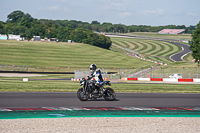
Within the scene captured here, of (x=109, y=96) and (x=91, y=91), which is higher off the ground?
(x=91, y=91)

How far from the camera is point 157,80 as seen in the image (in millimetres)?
50562

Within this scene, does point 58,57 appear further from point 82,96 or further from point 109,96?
point 82,96

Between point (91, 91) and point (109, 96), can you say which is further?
point (109, 96)

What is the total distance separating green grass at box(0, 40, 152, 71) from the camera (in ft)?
330

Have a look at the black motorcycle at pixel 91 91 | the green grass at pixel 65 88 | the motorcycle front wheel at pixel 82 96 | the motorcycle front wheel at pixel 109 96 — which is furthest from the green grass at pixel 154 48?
the motorcycle front wheel at pixel 82 96

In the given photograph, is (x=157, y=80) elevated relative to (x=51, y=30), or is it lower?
lower

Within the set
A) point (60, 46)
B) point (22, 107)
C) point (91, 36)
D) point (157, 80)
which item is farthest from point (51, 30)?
point (22, 107)

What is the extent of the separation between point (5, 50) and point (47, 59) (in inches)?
592

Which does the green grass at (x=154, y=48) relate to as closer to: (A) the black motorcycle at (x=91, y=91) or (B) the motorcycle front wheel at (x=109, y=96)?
(B) the motorcycle front wheel at (x=109, y=96)

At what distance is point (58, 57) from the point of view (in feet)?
385

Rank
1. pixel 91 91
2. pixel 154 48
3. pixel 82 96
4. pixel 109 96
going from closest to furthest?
1. pixel 82 96
2. pixel 91 91
3. pixel 109 96
4. pixel 154 48

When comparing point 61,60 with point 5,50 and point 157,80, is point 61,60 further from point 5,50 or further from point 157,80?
point 157,80

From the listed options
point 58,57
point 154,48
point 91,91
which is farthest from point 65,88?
point 154,48

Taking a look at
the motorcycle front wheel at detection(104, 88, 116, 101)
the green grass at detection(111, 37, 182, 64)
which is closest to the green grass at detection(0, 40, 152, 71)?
the green grass at detection(111, 37, 182, 64)
